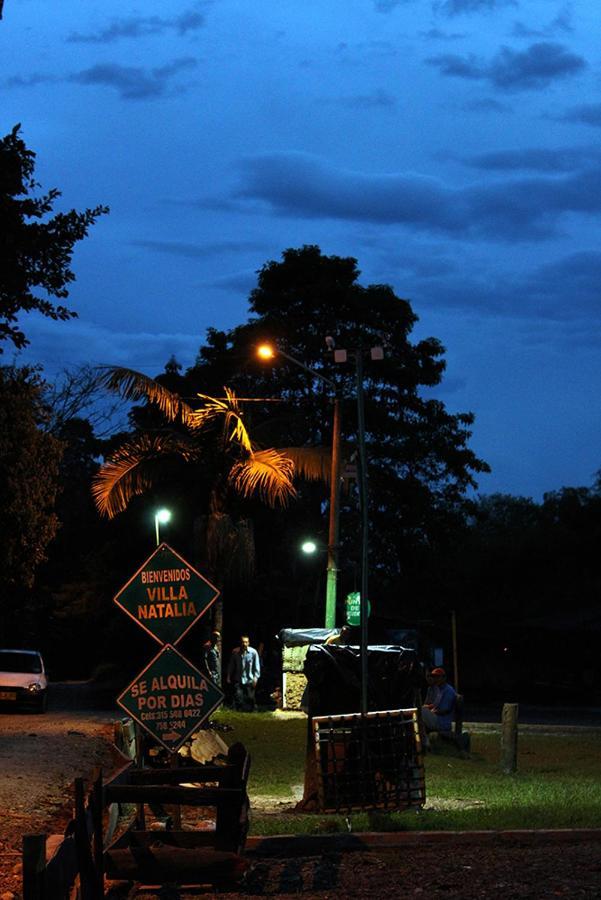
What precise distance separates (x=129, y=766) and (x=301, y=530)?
3529cm

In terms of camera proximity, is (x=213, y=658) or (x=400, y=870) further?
(x=213, y=658)

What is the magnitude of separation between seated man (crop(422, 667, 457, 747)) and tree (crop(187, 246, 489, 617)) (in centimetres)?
2387

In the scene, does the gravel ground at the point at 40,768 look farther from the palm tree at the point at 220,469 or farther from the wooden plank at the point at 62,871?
the palm tree at the point at 220,469

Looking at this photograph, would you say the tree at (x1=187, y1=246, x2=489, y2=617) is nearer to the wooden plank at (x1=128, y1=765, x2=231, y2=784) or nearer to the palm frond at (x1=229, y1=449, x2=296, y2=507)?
the palm frond at (x1=229, y1=449, x2=296, y2=507)

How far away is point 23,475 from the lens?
25078 millimetres

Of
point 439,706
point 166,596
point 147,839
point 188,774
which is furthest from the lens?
point 439,706

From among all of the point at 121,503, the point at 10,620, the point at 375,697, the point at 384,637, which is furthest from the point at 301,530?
the point at 375,697

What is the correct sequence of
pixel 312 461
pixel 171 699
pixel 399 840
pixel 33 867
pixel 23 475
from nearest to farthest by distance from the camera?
pixel 33 867
pixel 399 840
pixel 171 699
pixel 23 475
pixel 312 461

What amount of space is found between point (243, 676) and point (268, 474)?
4837 mm

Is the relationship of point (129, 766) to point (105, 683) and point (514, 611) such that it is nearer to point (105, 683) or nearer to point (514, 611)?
point (105, 683)

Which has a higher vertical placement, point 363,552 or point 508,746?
point 363,552

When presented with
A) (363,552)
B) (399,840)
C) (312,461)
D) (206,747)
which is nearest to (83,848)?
(399,840)

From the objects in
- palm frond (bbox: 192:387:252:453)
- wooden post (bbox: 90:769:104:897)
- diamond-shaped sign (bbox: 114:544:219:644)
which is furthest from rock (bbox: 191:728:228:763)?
palm frond (bbox: 192:387:252:453)

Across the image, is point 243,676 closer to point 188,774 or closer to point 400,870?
point 188,774
